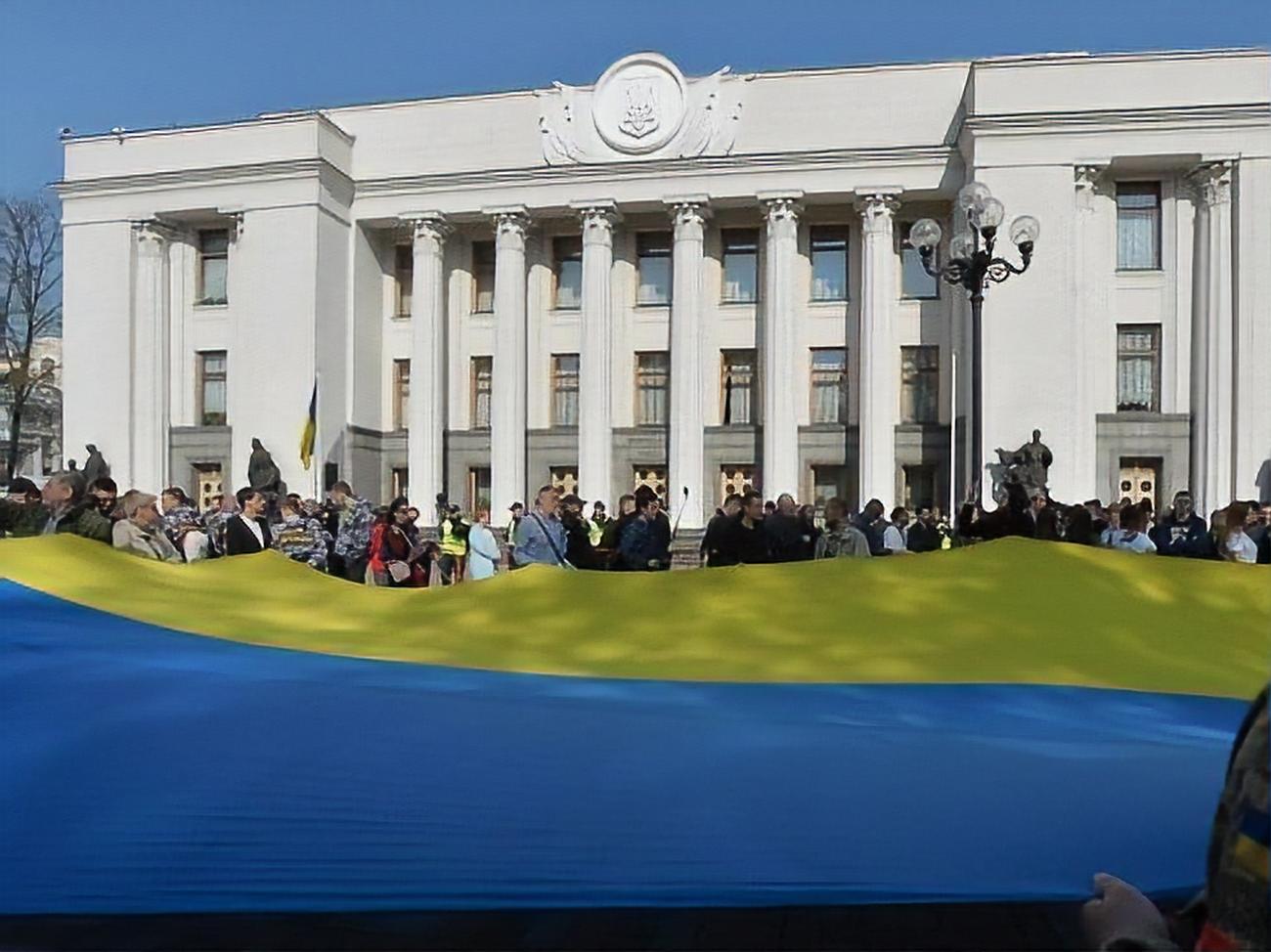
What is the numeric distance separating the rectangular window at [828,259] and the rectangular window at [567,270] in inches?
277

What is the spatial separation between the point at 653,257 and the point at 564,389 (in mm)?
4763

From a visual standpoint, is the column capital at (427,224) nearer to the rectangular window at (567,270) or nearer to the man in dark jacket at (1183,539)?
the rectangular window at (567,270)

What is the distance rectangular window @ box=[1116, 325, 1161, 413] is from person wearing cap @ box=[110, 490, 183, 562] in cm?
2580

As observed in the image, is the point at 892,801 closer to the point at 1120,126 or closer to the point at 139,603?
the point at 139,603

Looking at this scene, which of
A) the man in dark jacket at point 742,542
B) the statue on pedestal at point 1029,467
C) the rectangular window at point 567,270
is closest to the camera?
the man in dark jacket at point 742,542

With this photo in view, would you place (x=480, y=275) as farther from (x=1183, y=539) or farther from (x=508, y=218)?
A: (x=1183, y=539)

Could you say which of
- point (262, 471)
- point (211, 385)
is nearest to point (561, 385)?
point (262, 471)

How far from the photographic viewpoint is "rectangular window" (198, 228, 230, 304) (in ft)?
111

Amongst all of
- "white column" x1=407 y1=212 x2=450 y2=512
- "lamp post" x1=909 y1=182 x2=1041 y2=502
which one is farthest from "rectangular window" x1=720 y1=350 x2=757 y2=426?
"lamp post" x1=909 y1=182 x2=1041 y2=502

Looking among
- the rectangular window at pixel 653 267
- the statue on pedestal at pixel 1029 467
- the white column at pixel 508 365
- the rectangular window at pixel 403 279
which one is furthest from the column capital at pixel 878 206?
the rectangular window at pixel 403 279

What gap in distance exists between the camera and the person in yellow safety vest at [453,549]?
15.4m

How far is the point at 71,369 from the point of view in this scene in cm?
3344

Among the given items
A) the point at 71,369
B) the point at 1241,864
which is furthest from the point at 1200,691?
the point at 71,369

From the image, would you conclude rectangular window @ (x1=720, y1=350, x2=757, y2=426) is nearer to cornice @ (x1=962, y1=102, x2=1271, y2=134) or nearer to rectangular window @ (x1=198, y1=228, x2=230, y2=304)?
cornice @ (x1=962, y1=102, x2=1271, y2=134)
